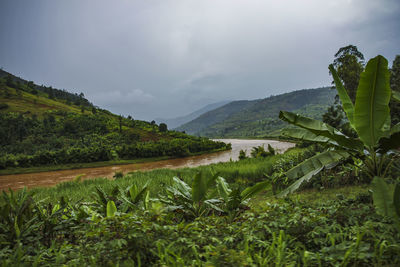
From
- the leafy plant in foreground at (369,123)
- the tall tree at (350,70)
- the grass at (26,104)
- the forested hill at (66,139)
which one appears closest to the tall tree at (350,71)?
the tall tree at (350,70)

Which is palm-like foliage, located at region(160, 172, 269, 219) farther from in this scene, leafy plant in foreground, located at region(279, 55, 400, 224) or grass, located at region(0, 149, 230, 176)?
grass, located at region(0, 149, 230, 176)

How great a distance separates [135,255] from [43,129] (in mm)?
26029

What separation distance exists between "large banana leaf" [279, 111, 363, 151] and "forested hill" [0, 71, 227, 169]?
51.5 ft

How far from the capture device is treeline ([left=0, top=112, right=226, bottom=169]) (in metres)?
15.5

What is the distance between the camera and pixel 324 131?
322 centimetres

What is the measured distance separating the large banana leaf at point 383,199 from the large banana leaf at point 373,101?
144 centimetres

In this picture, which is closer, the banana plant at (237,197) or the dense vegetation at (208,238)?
the dense vegetation at (208,238)

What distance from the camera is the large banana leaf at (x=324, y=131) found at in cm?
316

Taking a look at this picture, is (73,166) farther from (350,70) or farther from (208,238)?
(350,70)

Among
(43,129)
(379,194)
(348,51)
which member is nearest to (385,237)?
(379,194)

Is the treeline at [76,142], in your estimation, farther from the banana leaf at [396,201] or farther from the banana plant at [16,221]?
the banana leaf at [396,201]

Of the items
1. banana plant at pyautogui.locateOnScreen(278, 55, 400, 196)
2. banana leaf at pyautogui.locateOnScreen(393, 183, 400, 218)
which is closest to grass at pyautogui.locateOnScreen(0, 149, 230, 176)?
banana plant at pyautogui.locateOnScreen(278, 55, 400, 196)

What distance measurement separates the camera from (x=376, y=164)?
316cm

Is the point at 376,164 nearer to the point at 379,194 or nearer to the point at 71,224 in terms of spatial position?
the point at 379,194
